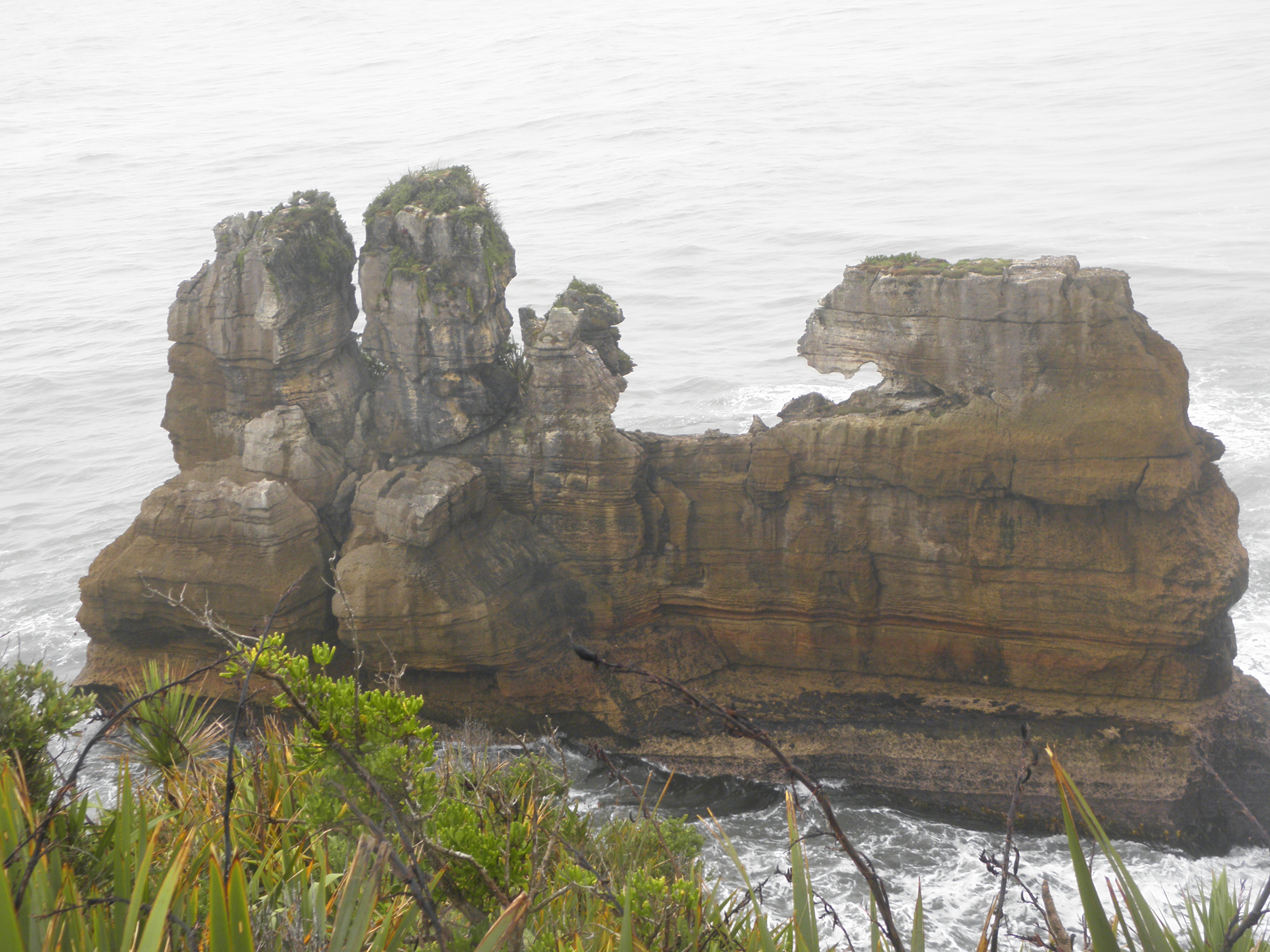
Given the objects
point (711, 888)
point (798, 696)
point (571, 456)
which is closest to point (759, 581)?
point (798, 696)

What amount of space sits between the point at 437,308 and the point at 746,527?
22.0 ft

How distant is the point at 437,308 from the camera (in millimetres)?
17609

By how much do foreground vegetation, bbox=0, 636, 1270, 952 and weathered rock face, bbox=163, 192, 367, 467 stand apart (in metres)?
7.42

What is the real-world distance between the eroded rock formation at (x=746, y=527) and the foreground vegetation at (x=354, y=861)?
4781 mm

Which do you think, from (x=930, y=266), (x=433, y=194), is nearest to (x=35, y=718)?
(x=433, y=194)

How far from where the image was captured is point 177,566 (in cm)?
1752

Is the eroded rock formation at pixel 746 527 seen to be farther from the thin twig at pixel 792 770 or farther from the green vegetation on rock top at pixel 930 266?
the thin twig at pixel 792 770

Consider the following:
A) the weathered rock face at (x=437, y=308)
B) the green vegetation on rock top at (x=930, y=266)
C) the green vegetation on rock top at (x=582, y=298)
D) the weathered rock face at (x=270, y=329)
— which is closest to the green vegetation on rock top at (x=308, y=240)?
the weathered rock face at (x=270, y=329)

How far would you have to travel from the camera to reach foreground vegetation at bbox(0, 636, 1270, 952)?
3.96 meters

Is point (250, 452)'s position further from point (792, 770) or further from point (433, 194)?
point (792, 770)

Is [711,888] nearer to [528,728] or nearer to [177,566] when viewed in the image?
[528,728]

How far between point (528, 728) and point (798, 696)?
4.93 m

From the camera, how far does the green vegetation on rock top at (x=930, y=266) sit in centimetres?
1572

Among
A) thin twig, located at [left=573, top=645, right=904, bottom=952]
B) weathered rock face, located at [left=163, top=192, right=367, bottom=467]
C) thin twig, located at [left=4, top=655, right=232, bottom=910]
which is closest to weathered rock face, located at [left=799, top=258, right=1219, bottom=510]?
weathered rock face, located at [left=163, top=192, right=367, bottom=467]
